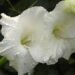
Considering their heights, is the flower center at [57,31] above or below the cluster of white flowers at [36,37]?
below

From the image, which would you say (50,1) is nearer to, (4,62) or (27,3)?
(27,3)

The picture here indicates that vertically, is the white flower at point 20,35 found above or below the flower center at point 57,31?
above

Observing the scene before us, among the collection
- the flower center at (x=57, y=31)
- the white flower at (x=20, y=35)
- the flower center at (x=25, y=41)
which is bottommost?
the flower center at (x=57, y=31)

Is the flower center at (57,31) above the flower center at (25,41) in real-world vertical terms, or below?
below

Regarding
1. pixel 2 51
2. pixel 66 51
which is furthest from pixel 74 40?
pixel 2 51

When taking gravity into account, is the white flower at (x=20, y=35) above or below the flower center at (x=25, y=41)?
above
